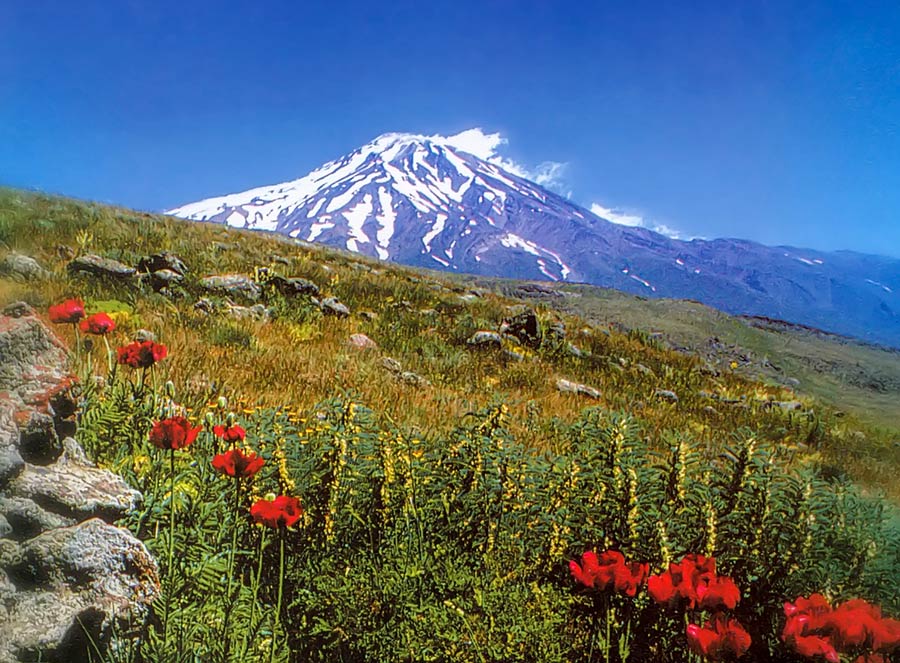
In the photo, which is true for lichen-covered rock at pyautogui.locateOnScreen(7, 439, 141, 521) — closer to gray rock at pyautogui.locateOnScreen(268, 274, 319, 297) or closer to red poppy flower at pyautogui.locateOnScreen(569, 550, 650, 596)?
red poppy flower at pyautogui.locateOnScreen(569, 550, 650, 596)

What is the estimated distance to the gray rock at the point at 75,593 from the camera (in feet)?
4.63

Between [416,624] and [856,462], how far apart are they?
5340 mm

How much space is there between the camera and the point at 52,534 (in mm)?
1515

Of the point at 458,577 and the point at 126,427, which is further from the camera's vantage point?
the point at 126,427

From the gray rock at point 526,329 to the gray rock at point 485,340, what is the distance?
2.76ft

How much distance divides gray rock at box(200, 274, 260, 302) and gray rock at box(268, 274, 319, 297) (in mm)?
425

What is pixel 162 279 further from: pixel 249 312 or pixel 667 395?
pixel 667 395

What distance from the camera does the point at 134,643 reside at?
67.6 inches

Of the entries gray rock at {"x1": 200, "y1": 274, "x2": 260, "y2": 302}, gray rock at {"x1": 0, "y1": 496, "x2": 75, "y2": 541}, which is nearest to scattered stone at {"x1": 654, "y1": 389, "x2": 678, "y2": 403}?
gray rock at {"x1": 200, "y1": 274, "x2": 260, "y2": 302}

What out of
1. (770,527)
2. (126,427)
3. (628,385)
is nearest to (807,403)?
(628,385)

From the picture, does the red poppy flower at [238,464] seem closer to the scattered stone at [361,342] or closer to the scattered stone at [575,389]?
the scattered stone at [361,342]

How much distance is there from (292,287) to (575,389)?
479cm

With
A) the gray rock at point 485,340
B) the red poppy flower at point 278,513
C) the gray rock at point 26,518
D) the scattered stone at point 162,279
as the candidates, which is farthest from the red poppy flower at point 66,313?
the gray rock at point 485,340

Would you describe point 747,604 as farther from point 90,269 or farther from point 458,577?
point 90,269
